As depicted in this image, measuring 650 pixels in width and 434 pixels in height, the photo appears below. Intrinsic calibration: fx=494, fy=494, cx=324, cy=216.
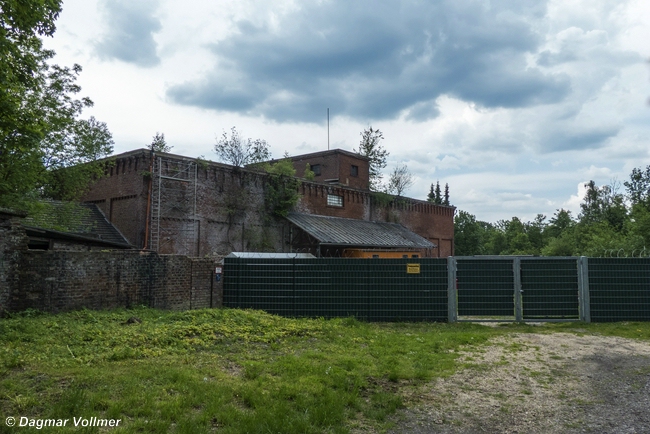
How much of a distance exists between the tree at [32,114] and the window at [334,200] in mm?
13483

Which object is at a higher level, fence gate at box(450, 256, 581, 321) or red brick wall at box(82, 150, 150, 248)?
red brick wall at box(82, 150, 150, 248)

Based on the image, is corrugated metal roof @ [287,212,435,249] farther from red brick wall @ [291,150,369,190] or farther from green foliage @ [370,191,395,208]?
red brick wall @ [291,150,369,190]

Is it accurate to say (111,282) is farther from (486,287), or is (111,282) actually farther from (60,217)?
(486,287)

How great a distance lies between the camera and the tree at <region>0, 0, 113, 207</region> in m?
11.0

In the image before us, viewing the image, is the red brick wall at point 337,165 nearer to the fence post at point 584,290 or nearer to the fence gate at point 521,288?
the fence gate at point 521,288

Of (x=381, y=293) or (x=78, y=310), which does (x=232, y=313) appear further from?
(x=381, y=293)

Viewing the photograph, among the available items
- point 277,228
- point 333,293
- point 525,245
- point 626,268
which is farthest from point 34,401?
point 525,245

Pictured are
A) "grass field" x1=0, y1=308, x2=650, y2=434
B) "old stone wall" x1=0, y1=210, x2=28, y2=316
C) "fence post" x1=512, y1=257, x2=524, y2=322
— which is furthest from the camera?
"fence post" x1=512, y1=257, x2=524, y2=322

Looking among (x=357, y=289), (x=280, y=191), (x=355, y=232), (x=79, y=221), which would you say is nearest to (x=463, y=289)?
A: (x=357, y=289)

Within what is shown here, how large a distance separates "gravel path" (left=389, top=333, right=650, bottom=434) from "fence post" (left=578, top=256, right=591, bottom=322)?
4.28 m

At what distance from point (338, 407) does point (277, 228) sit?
21071mm

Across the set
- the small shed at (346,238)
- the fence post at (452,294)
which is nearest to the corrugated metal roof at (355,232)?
the small shed at (346,238)

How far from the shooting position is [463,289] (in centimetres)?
1474

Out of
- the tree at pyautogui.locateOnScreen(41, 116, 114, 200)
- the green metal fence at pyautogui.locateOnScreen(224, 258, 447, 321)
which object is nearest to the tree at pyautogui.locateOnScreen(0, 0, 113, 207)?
the tree at pyautogui.locateOnScreen(41, 116, 114, 200)
